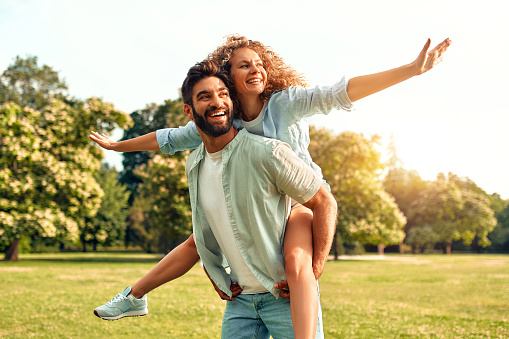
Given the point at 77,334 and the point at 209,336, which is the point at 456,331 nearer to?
the point at 209,336

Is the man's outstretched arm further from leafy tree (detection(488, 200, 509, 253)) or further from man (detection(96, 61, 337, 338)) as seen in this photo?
leafy tree (detection(488, 200, 509, 253))

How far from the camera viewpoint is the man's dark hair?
2.76 metres

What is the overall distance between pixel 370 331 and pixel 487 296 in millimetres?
7162

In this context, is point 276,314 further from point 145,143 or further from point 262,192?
point 145,143

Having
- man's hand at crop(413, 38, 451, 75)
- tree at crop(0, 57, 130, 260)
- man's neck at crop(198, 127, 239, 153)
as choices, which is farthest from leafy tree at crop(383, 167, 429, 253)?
man's neck at crop(198, 127, 239, 153)

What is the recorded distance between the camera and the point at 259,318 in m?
2.92

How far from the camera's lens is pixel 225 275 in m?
3.04

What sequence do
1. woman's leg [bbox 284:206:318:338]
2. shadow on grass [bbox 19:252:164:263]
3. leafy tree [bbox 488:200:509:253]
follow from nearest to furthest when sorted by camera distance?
1. woman's leg [bbox 284:206:318:338]
2. shadow on grass [bbox 19:252:164:263]
3. leafy tree [bbox 488:200:509:253]

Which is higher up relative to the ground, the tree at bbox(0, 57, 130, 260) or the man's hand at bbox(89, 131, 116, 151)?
the tree at bbox(0, 57, 130, 260)

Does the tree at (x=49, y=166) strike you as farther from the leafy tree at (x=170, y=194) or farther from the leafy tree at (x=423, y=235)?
the leafy tree at (x=423, y=235)

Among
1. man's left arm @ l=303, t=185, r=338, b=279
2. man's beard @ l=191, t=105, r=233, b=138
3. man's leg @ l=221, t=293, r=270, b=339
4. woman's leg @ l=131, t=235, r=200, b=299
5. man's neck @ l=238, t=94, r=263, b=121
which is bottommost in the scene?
man's leg @ l=221, t=293, r=270, b=339

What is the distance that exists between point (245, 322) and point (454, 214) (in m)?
51.3

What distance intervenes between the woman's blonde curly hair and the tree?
68.3ft

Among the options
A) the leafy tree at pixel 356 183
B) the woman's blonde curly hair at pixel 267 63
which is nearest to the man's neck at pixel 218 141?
the woman's blonde curly hair at pixel 267 63
